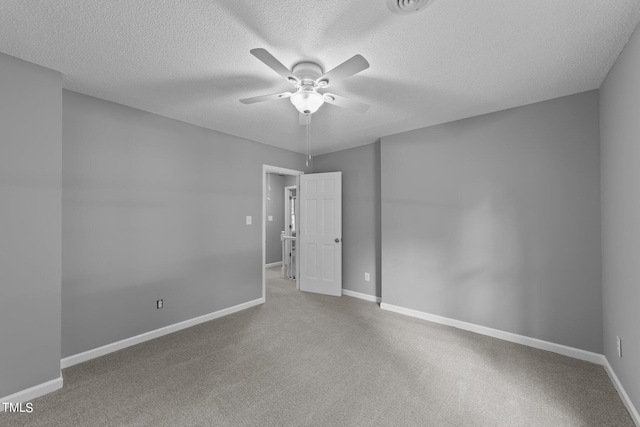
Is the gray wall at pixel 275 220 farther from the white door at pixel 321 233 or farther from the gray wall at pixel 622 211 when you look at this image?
the gray wall at pixel 622 211

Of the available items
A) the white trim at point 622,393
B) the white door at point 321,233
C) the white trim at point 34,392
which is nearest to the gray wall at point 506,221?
the white trim at point 622,393

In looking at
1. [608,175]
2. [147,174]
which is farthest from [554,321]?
[147,174]

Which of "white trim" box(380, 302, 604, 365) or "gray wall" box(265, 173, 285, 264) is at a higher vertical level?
"gray wall" box(265, 173, 285, 264)

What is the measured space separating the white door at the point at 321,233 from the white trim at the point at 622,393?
2.98 m

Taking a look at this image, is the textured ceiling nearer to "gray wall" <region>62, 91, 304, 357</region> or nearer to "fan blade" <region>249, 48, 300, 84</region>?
"fan blade" <region>249, 48, 300, 84</region>

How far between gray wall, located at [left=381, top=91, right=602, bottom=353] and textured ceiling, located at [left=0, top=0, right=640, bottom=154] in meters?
0.40

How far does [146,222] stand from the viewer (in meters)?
2.88

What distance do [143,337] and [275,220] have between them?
4.36 meters

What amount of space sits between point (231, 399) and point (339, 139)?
10.8 feet

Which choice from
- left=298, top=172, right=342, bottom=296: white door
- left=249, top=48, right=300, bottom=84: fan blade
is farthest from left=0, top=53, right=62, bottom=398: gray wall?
left=298, top=172, right=342, bottom=296: white door

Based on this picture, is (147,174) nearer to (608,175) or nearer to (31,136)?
(31,136)

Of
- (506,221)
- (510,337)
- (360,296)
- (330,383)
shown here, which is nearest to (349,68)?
(330,383)

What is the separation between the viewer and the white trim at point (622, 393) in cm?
168

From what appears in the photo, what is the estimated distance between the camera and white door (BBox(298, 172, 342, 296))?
14.4 feet
